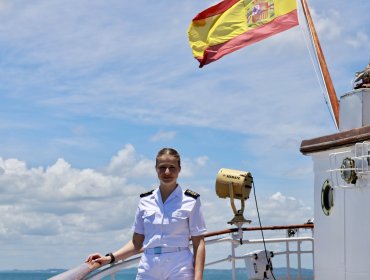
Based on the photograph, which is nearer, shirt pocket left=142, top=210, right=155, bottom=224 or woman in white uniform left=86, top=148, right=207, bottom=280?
woman in white uniform left=86, top=148, right=207, bottom=280

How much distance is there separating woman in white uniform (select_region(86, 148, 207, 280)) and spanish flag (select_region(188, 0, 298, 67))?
6.60 metres

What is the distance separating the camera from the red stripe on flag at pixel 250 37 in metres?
11.0

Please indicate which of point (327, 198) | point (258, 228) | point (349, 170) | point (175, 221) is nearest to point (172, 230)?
point (175, 221)

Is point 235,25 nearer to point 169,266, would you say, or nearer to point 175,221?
point 175,221

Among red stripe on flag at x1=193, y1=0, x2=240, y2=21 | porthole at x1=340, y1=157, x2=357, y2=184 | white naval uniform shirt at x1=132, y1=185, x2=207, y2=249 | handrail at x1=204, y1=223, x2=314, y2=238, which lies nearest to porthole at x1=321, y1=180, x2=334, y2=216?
porthole at x1=340, y1=157, x2=357, y2=184

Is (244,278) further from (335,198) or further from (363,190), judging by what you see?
(363,190)

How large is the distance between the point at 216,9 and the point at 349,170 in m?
5.83

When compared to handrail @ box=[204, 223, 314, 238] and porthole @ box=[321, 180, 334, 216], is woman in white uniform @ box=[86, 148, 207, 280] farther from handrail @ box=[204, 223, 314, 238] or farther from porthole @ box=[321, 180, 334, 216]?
handrail @ box=[204, 223, 314, 238]

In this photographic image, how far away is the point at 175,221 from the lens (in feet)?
14.7

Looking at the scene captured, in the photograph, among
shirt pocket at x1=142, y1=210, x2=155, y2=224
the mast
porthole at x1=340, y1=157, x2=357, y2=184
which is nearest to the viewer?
shirt pocket at x1=142, y1=210, x2=155, y2=224

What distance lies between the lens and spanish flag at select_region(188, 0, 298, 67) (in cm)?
1110

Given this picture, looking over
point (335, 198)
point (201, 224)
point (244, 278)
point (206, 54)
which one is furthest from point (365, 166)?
point (206, 54)

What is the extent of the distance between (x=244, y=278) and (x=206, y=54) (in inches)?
140

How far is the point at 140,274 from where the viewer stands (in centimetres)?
456
